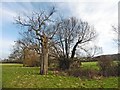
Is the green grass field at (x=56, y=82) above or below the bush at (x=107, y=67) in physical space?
below

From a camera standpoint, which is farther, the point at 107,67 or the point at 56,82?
the point at 107,67

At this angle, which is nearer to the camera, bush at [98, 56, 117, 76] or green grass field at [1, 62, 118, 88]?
green grass field at [1, 62, 118, 88]

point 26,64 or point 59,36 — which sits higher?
point 59,36

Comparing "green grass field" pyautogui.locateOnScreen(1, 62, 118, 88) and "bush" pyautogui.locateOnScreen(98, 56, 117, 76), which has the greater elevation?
"bush" pyautogui.locateOnScreen(98, 56, 117, 76)

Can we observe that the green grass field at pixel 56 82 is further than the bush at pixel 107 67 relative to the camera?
No

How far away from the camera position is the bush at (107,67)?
918 inches

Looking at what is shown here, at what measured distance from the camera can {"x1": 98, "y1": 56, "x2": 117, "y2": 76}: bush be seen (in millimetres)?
23328

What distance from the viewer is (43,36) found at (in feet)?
79.4

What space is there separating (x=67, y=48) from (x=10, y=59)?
27.6m

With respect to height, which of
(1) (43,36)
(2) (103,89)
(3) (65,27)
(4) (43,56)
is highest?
(3) (65,27)

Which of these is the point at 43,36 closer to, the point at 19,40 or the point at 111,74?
the point at 111,74

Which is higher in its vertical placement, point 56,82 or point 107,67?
point 107,67

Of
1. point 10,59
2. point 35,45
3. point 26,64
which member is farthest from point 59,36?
point 10,59

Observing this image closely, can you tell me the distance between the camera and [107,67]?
86.6 feet
